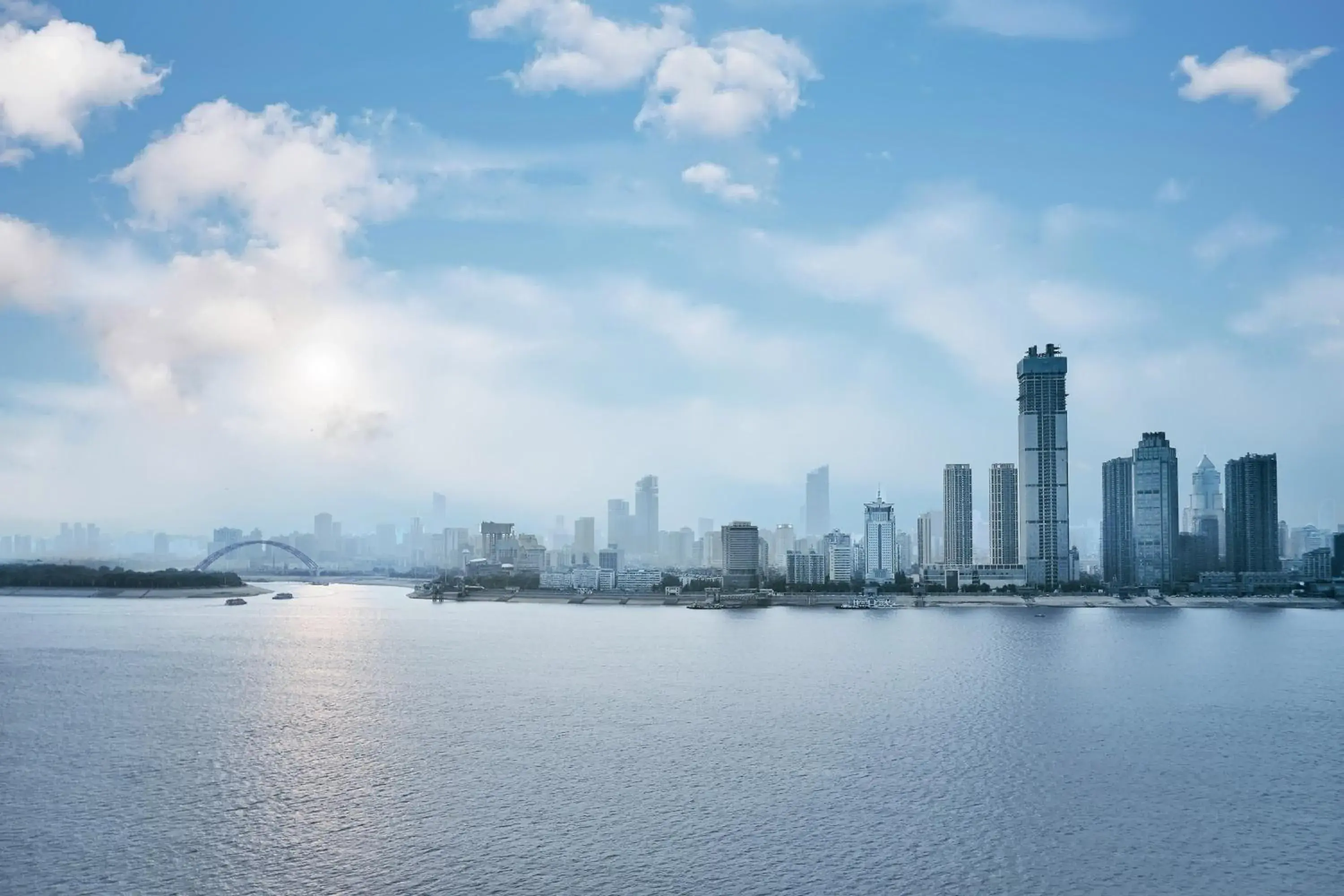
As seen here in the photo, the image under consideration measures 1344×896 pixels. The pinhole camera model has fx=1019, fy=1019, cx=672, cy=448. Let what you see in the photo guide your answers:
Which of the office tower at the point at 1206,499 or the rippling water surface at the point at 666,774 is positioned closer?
the rippling water surface at the point at 666,774

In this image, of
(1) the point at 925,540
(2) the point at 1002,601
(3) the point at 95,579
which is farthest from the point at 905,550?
(3) the point at 95,579

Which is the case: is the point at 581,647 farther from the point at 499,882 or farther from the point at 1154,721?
the point at 499,882

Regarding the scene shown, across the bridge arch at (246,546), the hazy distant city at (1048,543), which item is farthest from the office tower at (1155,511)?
the bridge arch at (246,546)

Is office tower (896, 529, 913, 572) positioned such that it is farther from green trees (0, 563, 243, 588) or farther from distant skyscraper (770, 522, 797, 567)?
green trees (0, 563, 243, 588)

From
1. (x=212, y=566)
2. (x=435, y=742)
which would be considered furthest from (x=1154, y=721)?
(x=212, y=566)

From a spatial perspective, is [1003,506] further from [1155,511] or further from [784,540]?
[784,540]

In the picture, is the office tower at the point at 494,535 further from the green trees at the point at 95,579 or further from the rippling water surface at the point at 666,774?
the rippling water surface at the point at 666,774
